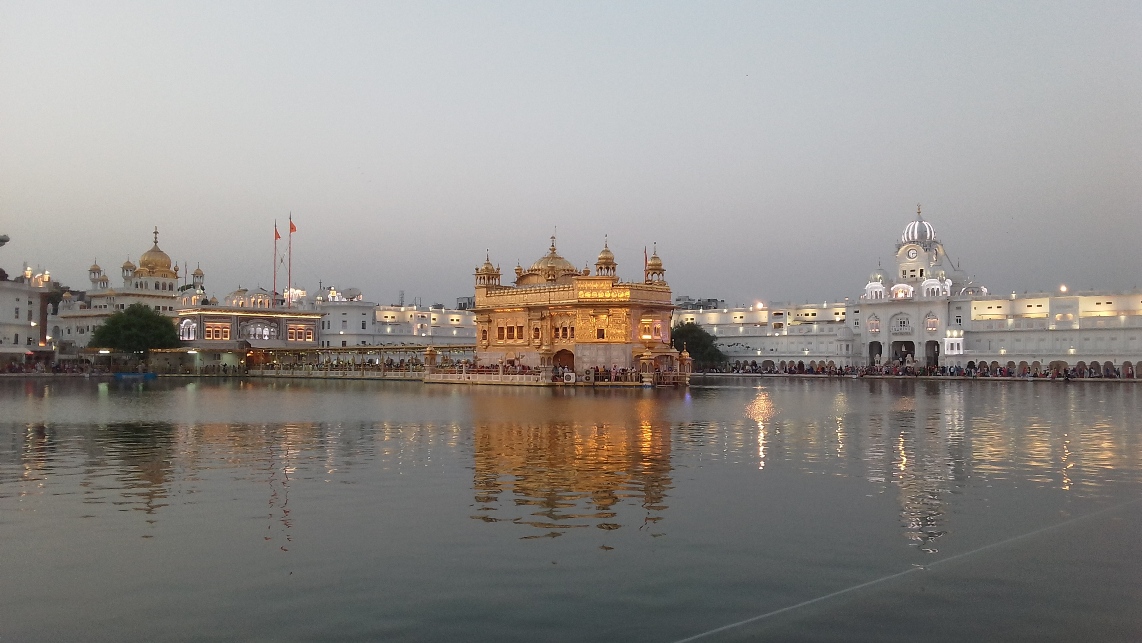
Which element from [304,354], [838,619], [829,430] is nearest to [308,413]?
[829,430]

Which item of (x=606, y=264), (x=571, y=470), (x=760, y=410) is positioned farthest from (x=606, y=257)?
(x=571, y=470)

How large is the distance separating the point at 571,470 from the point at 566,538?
5.62 m

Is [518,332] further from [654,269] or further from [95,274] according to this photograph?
[95,274]

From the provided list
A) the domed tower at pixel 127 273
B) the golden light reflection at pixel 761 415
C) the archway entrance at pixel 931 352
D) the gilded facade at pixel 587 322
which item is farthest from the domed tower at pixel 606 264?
the domed tower at pixel 127 273

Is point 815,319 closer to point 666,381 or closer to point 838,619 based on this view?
point 666,381

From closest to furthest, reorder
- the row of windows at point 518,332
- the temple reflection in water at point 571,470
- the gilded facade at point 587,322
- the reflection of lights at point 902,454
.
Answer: the temple reflection in water at point 571,470, the reflection of lights at point 902,454, the gilded facade at point 587,322, the row of windows at point 518,332

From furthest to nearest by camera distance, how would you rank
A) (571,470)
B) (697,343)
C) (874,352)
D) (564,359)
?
(697,343), (874,352), (564,359), (571,470)

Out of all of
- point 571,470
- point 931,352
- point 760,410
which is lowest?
point 760,410

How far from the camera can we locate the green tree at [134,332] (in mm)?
80750

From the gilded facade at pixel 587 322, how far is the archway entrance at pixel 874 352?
36.2 metres

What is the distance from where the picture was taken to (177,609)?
25.9ft

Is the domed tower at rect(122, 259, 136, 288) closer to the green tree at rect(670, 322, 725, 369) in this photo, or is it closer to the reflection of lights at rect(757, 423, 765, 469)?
the green tree at rect(670, 322, 725, 369)

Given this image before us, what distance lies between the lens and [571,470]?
16.2m

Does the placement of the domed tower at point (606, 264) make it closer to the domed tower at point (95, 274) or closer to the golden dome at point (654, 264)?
the golden dome at point (654, 264)
